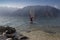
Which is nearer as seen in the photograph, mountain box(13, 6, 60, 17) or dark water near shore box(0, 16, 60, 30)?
dark water near shore box(0, 16, 60, 30)

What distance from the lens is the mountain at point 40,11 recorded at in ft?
29.7

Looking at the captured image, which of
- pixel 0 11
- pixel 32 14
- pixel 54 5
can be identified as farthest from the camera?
pixel 54 5

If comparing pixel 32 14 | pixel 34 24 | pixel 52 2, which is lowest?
pixel 34 24

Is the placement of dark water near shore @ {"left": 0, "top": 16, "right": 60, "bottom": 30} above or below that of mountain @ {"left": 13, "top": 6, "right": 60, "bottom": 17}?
below

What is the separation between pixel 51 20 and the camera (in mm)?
9766

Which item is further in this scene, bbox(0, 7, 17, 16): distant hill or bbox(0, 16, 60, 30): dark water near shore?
bbox(0, 7, 17, 16): distant hill

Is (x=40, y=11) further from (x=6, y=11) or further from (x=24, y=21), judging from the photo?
(x=6, y=11)

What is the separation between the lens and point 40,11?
925 centimetres

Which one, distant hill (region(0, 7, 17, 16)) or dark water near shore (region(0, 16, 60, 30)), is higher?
distant hill (region(0, 7, 17, 16))

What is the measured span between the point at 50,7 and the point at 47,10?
0.32 m

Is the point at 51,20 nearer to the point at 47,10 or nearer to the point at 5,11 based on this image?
the point at 47,10

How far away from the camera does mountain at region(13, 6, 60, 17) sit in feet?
29.7

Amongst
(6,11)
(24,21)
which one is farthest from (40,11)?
(6,11)

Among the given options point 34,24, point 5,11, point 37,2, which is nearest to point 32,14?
point 34,24
